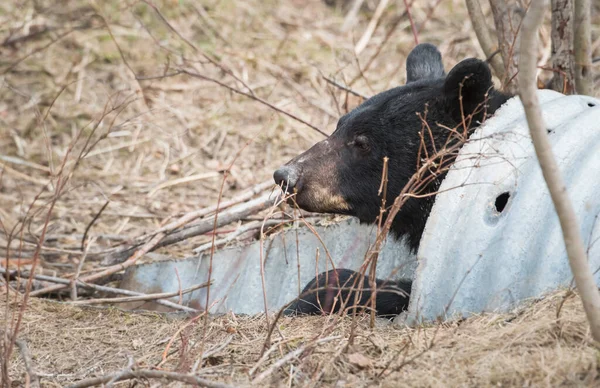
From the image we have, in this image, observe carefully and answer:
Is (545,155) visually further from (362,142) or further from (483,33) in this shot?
(483,33)

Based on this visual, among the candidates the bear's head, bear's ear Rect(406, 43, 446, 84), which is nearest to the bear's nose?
the bear's head

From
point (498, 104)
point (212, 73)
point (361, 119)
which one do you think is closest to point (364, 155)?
point (361, 119)

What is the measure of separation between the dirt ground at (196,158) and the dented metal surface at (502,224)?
0.55 feet

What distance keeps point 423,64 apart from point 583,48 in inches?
43.1

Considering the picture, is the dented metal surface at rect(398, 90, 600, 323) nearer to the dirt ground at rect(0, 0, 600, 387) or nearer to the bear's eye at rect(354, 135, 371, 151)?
the dirt ground at rect(0, 0, 600, 387)

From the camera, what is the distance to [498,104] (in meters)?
4.34

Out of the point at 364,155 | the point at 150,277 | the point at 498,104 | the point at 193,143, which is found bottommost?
the point at 150,277

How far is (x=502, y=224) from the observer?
11.9 feet

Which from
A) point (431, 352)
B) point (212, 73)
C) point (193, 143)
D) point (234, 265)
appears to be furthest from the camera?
point (212, 73)

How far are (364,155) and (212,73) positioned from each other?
4736mm

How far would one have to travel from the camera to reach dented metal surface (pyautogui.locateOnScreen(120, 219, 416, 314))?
527cm

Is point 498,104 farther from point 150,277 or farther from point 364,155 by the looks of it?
point 150,277

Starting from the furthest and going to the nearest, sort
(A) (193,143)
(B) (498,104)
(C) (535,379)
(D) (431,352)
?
1. (A) (193,143)
2. (B) (498,104)
3. (D) (431,352)
4. (C) (535,379)

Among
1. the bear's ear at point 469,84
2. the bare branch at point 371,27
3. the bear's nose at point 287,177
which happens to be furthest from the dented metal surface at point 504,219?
the bare branch at point 371,27
